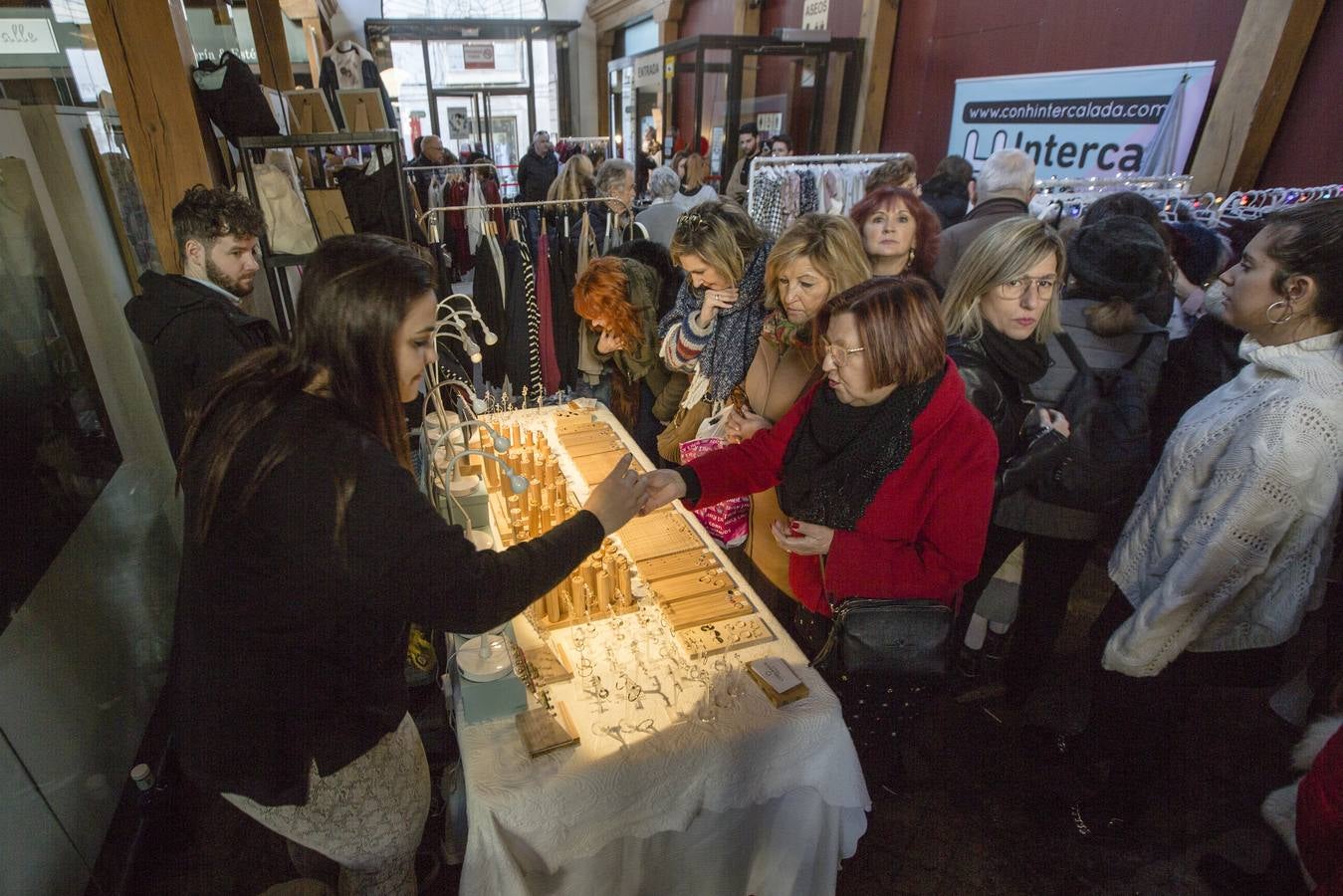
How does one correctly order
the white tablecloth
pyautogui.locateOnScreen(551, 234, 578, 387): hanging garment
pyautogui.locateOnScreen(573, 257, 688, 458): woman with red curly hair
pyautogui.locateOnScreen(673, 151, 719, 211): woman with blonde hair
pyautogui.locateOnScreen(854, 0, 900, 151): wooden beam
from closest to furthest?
the white tablecloth
pyautogui.locateOnScreen(573, 257, 688, 458): woman with red curly hair
pyautogui.locateOnScreen(551, 234, 578, 387): hanging garment
pyautogui.locateOnScreen(673, 151, 719, 211): woman with blonde hair
pyautogui.locateOnScreen(854, 0, 900, 151): wooden beam

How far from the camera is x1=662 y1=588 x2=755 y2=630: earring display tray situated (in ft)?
5.71

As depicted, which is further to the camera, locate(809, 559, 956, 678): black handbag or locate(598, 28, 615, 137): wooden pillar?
locate(598, 28, 615, 137): wooden pillar

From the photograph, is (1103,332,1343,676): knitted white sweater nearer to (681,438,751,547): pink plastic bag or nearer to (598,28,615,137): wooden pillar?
(681,438,751,547): pink plastic bag

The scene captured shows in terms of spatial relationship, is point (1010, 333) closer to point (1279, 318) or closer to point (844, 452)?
point (1279, 318)

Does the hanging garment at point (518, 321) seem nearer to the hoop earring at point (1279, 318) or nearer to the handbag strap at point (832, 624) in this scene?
the handbag strap at point (832, 624)

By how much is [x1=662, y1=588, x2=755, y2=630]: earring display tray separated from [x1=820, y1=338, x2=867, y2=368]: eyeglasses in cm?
67

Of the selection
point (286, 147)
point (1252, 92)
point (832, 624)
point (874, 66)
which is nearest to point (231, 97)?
point (286, 147)

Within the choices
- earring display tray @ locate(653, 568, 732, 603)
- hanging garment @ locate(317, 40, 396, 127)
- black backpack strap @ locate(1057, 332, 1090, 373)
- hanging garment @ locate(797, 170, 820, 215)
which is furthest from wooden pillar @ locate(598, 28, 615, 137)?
earring display tray @ locate(653, 568, 732, 603)

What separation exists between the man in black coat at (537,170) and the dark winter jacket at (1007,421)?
21.9ft

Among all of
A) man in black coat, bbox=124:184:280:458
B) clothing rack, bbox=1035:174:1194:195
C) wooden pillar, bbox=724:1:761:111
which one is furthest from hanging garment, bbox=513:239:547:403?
wooden pillar, bbox=724:1:761:111

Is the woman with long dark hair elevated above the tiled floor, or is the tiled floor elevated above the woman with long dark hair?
the woman with long dark hair

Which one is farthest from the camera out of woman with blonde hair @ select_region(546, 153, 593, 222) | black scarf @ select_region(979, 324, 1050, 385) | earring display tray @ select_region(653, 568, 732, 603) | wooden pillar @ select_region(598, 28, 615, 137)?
wooden pillar @ select_region(598, 28, 615, 137)

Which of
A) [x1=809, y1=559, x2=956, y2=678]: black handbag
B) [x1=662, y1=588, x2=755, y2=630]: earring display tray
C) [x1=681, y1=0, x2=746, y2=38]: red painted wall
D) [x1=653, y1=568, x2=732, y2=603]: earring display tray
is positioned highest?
[x1=681, y1=0, x2=746, y2=38]: red painted wall

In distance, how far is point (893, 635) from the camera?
1.56 metres
